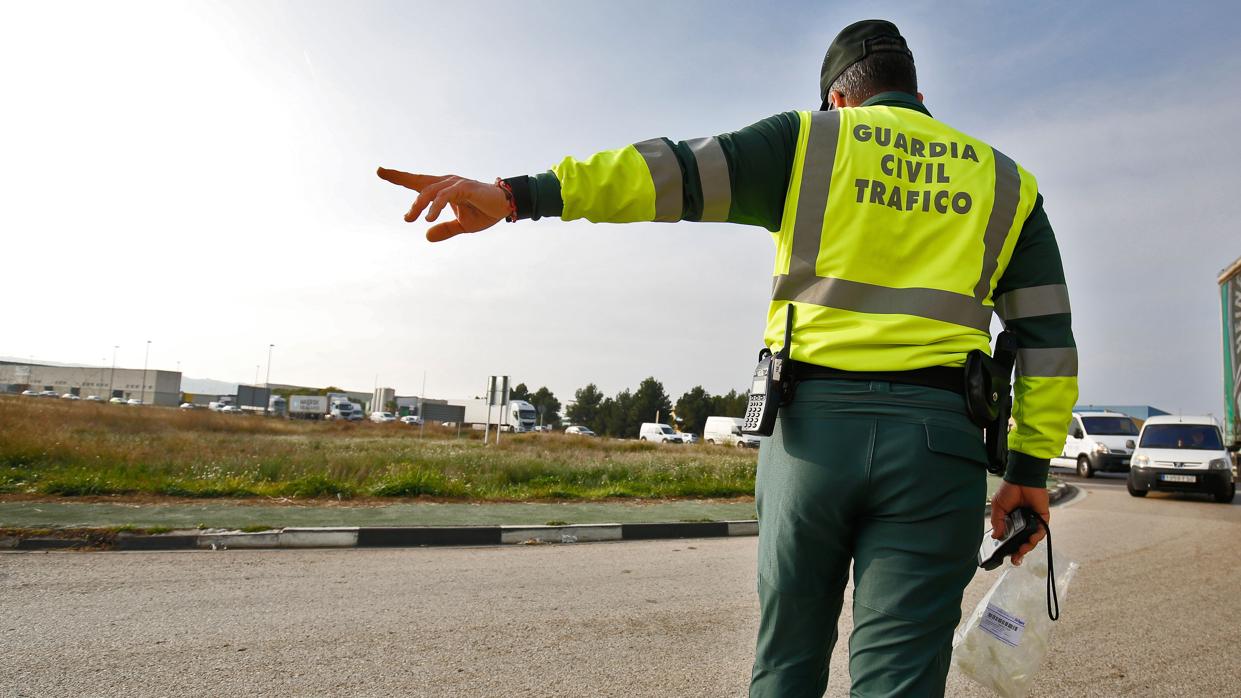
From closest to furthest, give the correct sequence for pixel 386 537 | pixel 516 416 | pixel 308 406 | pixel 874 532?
pixel 874 532
pixel 386 537
pixel 516 416
pixel 308 406

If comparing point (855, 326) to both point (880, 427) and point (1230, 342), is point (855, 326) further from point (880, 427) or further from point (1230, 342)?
point (1230, 342)

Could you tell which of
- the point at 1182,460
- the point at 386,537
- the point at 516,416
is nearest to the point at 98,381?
the point at 516,416

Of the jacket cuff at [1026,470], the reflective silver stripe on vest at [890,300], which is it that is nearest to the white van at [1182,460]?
the jacket cuff at [1026,470]

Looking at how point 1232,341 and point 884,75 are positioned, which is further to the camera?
point 1232,341

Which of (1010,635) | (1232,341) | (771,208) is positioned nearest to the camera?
(771,208)

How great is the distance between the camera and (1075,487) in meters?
17.0

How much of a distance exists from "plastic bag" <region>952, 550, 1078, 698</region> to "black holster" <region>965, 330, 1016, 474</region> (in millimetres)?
619

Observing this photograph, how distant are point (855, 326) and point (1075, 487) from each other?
61.4 feet

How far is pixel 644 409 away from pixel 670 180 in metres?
86.1

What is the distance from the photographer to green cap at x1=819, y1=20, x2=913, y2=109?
6.15 ft

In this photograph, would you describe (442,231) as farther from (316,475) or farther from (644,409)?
(644,409)

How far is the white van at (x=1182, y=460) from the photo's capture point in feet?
43.8

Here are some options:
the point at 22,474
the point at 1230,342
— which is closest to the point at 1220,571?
the point at 1230,342

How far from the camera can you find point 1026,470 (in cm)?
180
